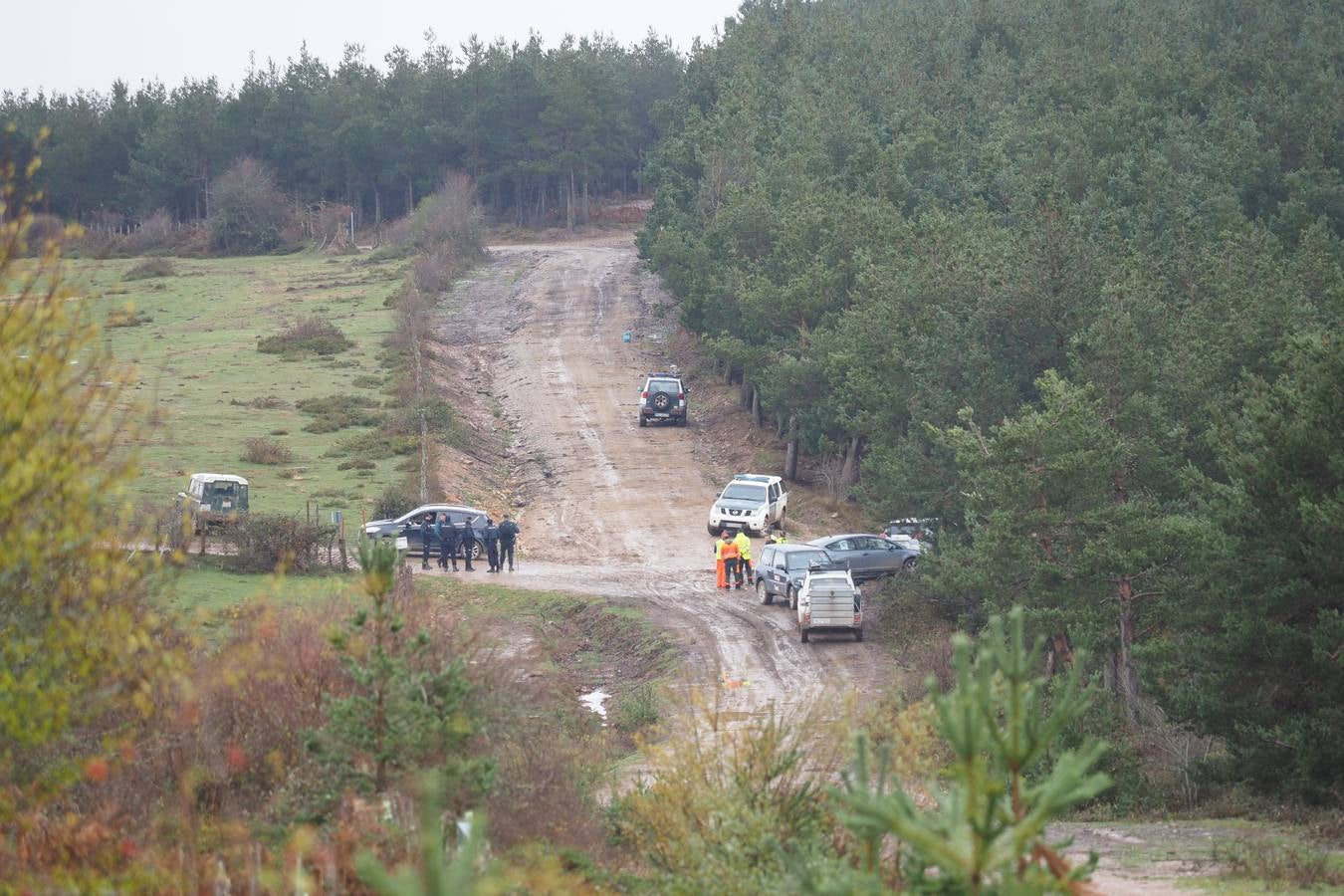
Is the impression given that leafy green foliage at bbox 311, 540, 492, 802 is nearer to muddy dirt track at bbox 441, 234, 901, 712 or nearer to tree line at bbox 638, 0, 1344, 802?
muddy dirt track at bbox 441, 234, 901, 712

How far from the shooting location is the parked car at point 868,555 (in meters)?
38.2

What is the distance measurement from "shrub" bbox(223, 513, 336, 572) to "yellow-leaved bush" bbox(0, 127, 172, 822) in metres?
24.6

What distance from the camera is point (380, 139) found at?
11669cm

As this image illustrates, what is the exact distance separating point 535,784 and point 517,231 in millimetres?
103408

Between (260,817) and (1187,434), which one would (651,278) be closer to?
(1187,434)

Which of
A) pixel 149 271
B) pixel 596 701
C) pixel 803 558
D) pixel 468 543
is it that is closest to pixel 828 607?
pixel 803 558

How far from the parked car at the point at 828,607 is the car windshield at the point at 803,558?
2971 millimetres

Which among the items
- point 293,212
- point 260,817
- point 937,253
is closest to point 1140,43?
point 937,253

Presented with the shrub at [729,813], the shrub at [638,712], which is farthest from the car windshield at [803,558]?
the shrub at [729,813]

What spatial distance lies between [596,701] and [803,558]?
795 cm

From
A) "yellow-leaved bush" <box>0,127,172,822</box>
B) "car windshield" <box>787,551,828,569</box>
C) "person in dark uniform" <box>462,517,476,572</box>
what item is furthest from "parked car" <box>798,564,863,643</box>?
"yellow-leaved bush" <box>0,127,172,822</box>

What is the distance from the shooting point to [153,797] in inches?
568

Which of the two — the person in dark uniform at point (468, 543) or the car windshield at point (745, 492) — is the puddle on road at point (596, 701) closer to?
the person in dark uniform at point (468, 543)

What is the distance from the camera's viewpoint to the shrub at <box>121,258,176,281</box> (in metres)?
99.5
